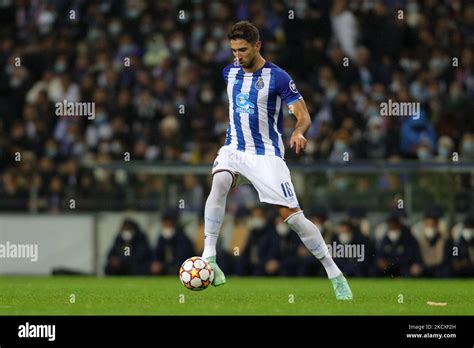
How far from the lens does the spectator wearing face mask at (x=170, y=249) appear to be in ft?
66.3

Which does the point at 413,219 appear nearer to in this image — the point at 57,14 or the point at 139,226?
the point at 139,226

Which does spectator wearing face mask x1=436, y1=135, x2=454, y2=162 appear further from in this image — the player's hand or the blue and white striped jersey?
the player's hand

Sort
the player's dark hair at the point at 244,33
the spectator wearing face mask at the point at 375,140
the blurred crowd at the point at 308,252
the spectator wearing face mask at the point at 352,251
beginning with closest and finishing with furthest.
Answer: the player's dark hair at the point at 244,33, the spectator wearing face mask at the point at 352,251, the blurred crowd at the point at 308,252, the spectator wearing face mask at the point at 375,140

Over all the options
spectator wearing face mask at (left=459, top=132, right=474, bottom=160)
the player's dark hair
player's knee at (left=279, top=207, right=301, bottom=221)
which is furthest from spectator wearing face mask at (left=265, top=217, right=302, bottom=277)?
the player's dark hair

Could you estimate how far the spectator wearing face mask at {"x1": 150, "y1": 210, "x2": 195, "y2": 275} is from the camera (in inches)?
796

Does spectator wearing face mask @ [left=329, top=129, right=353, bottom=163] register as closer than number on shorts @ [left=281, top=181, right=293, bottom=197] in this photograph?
No

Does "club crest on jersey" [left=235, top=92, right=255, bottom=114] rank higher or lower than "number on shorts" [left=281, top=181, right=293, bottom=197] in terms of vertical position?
higher

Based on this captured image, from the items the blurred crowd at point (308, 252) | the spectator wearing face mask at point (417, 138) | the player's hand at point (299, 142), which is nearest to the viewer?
the player's hand at point (299, 142)

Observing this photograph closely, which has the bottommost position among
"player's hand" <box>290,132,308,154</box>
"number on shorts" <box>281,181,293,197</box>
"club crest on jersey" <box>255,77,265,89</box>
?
"number on shorts" <box>281,181,293,197</box>

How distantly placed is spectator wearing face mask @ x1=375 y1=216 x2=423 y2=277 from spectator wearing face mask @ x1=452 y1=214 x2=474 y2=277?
547 millimetres

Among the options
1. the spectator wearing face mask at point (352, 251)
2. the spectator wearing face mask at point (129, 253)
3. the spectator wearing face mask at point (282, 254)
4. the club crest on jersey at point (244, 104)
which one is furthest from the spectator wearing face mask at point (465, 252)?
the club crest on jersey at point (244, 104)

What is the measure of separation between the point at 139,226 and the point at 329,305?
8.65 metres

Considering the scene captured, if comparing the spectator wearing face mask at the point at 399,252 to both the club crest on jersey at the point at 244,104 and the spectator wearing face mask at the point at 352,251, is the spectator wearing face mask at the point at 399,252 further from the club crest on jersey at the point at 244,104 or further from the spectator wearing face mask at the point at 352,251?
the club crest on jersey at the point at 244,104

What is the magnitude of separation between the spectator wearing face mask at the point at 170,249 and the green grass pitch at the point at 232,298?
88.7 inches
